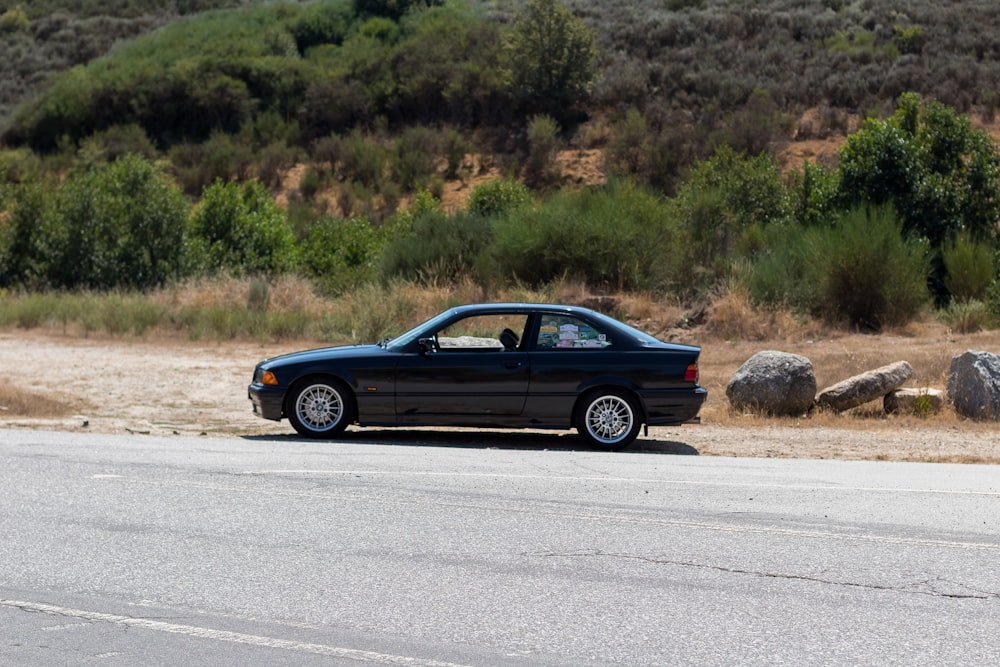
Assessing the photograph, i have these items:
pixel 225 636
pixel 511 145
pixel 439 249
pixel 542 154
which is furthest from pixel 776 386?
pixel 511 145

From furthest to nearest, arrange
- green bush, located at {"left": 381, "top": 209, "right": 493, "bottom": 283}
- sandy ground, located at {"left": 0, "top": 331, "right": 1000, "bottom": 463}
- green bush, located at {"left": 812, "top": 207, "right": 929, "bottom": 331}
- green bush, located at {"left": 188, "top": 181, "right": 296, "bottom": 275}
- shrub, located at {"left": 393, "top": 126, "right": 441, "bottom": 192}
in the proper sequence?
shrub, located at {"left": 393, "top": 126, "right": 441, "bottom": 192}, green bush, located at {"left": 188, "top": 181, "right": 296, "bottom": 275}, green bush, located at {"left": 381, "top": 209, "right": 493, "bottom": 283}, green bush, located at {"left": 812, "top": 207, "right": 929, "bottom": 331}, sandy ground, located at {"left": 0, "top": 331, "right": 1000, "bottom": 463}

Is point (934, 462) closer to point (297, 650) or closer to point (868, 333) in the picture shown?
point (297, 650)

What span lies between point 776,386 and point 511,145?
37872 mm

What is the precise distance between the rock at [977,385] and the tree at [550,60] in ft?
128

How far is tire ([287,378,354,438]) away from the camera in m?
13.5

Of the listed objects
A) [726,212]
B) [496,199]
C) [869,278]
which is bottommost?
[869,278]

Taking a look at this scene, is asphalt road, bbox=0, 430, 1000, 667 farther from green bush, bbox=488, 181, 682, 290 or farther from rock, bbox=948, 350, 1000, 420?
green bush, bbox=488, 181, 682, 290

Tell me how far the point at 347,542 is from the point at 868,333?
17506 millimetres

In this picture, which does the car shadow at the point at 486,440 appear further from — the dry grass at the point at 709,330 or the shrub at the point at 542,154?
the shrub at the point at 542,154

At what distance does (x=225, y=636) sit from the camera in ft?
19.5

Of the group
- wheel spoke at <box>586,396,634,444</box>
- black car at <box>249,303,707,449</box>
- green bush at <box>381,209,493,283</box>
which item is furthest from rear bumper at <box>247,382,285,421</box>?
green bush at <box>381,209,493,283</box>

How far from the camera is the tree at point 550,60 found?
5319cm

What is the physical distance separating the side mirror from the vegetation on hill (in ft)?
41.9

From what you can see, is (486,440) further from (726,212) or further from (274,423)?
(726,212)
